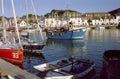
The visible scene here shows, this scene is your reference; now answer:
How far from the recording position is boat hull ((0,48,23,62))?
35.2 m

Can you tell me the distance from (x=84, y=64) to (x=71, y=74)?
4871 mm

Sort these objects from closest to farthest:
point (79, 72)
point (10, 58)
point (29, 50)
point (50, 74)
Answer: point (50, 74) < point (79, 72) < point (10, 58) < point (29, 50)

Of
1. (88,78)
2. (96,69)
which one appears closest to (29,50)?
(96,69)

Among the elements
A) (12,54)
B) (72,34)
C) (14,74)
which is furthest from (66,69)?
(72,34)

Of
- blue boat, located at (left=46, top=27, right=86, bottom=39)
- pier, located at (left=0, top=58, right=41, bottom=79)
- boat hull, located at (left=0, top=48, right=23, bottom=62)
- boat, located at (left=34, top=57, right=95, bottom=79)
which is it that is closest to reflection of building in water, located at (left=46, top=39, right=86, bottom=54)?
blue boat, located at (left=46, top=27, right=86, bottom=39)

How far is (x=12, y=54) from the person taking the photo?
35.6 m

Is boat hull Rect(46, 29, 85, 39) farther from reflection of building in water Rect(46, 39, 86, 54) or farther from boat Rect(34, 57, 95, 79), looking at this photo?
boat Rect(34, 57, 95, 79)

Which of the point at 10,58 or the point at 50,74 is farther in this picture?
the point at 10,58

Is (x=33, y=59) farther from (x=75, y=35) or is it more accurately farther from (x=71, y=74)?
(x=75, y=35)

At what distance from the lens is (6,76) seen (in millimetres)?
19391

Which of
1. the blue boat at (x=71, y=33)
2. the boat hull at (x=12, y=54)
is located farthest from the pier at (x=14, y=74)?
the blue boat at (x=71, y=33)

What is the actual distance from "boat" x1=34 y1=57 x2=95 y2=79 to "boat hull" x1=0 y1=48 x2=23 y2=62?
678cm

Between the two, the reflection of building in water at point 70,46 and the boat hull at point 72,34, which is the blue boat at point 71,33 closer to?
the boat hull at point 72,34

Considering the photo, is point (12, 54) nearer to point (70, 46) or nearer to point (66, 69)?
point (66, 69)
